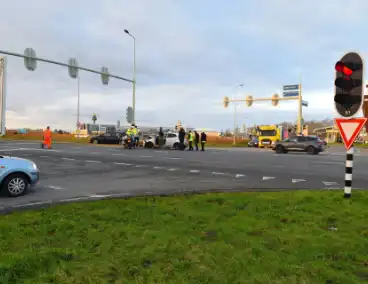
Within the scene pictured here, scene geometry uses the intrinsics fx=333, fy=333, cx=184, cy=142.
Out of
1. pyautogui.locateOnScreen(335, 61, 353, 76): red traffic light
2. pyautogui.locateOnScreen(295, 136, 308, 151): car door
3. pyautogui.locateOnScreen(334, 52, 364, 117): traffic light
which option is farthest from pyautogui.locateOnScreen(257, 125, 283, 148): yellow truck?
pyautogui.locateOnScreen(335, 61, 353, 76): red traffic light

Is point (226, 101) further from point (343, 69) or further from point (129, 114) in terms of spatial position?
point (343, 69)

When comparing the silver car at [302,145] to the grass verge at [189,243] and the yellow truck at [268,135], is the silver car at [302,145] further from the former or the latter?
the grass verge at [189,243]

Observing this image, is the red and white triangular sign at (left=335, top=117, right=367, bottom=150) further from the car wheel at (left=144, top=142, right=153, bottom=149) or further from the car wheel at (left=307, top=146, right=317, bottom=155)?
the car wheel at (left=144, top=142, right=153, bottom=149)

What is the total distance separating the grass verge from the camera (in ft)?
10.3

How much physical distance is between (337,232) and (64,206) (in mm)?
4891

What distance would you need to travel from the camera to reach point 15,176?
8.04 m

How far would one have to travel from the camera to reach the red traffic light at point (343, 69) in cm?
699

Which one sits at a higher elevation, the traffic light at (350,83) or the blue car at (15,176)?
the traffic light at (350,83)

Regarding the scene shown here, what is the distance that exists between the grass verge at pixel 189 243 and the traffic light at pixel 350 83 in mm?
2028

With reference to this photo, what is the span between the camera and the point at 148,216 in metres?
5.55

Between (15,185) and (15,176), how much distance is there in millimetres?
216

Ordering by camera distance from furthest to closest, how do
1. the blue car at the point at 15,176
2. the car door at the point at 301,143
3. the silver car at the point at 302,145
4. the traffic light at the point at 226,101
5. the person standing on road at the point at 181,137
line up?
the traffic light at the point at 226,101
the person standing on road at the point at 181,137
the car door at the point at 301,143
the silver car at the point at 302,145
the blue car at the point at 15,176

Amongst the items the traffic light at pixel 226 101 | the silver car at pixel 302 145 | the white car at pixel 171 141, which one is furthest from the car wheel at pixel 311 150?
the traffic light at pixel 226 101

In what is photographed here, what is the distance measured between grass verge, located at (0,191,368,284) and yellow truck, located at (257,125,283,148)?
113 feet
